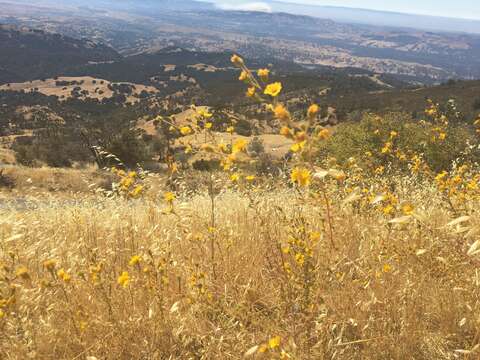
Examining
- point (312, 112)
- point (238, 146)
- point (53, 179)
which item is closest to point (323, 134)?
point (312, 112)

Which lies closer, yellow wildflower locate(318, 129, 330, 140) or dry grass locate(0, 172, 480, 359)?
yellow wildflower locate(318, 129, 330, 140)

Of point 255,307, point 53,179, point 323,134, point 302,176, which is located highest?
point 323,134

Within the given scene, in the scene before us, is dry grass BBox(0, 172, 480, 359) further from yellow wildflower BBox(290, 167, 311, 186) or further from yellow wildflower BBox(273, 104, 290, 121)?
yellow wildflower BBox(273, 104, 290, 121)

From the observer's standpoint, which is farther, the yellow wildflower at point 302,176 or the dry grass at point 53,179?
the dry grass at point 53,179

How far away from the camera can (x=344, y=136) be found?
49.3 feet

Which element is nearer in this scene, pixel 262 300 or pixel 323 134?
pixel 323 134

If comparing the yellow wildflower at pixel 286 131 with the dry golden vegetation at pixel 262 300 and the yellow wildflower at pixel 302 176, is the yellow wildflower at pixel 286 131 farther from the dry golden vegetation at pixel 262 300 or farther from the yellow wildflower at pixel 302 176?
the yellow wildflower at pixel 302 176

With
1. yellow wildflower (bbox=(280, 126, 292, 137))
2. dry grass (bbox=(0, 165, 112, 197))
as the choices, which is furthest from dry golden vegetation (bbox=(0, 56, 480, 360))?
dry grass (bbox=(0, 165, 112, 197))

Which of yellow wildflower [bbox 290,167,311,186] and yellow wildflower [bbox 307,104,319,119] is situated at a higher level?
yellow wildflower [bbox 307,104,319,119]

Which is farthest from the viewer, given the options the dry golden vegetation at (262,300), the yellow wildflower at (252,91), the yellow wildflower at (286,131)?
the dry golden vegetation at (262,300)

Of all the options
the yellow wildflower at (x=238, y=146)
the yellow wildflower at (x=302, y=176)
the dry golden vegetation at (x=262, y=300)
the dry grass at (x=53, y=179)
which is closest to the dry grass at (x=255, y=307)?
the dry golden vegetation at (x=262, y=300)

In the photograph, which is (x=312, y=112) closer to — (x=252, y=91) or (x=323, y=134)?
(x=323, y=134)

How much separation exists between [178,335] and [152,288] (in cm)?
32

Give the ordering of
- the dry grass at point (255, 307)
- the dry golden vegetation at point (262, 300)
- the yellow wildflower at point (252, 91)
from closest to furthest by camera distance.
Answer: the yellow wildflower at point (252, 91) → the dry golden vegetation at point (262, 300) → the dry grass at point (255, 307)
